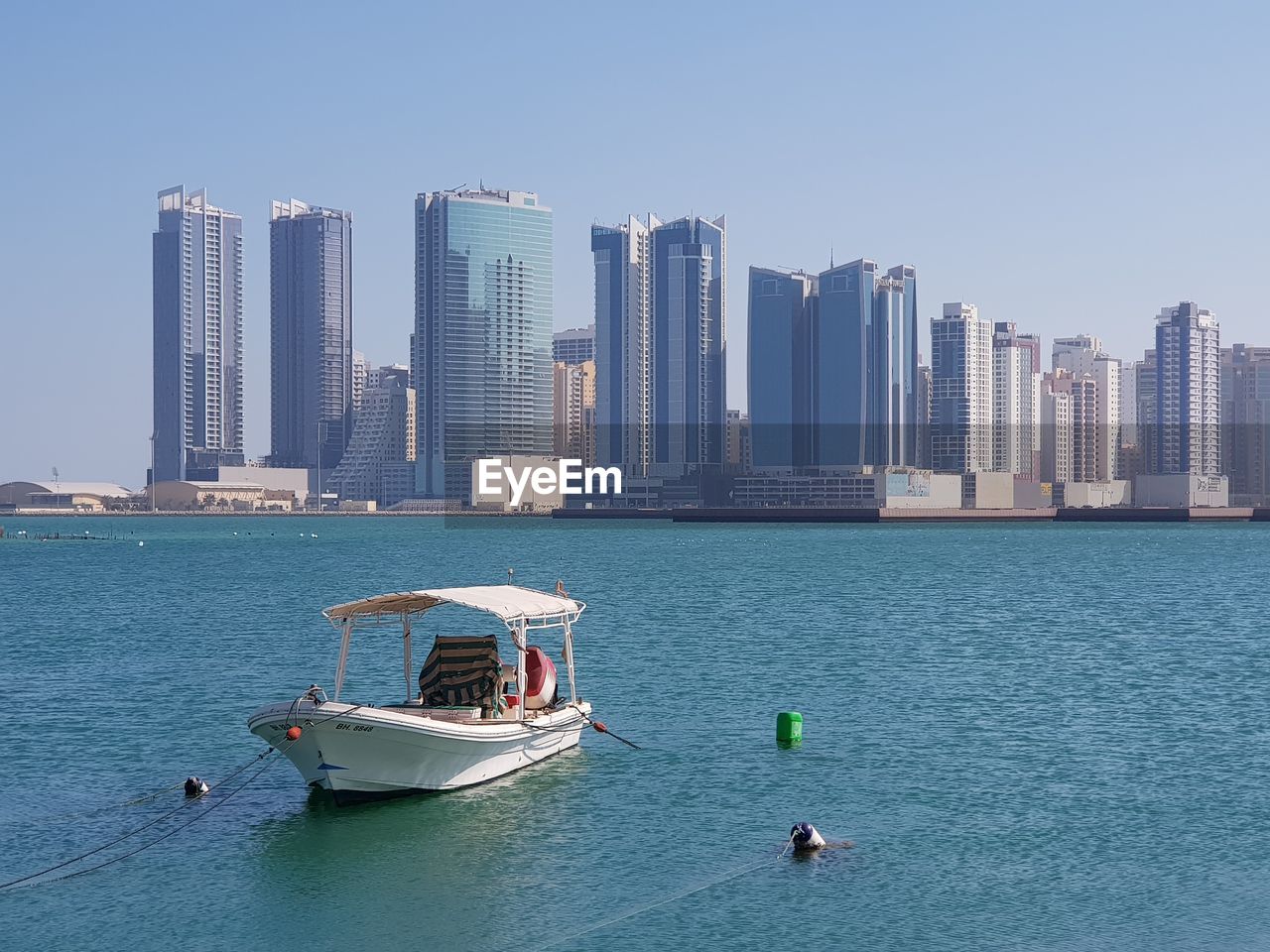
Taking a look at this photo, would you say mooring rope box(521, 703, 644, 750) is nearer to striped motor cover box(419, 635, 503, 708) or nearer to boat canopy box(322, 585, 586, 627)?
striped motor cover box(419, 635, 503, 708)

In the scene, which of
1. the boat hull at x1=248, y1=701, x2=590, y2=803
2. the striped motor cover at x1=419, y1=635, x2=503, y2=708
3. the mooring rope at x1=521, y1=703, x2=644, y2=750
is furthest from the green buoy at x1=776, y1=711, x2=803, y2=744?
the boat hull at x1=248, y1=701, x2=590, y2=803

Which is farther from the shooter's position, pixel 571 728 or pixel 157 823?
pixel 571 728

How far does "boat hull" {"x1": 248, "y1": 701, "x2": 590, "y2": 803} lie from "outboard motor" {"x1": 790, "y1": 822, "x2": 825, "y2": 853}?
263 inches

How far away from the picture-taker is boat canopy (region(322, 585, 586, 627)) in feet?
96.8

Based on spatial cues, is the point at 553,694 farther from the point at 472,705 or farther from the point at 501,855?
the point at 501,855

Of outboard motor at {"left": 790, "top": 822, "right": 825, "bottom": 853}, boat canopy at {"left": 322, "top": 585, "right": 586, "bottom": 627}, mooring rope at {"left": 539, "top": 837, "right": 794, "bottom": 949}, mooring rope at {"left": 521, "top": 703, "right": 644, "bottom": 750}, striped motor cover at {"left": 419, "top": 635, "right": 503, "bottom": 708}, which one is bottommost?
mooring rope at {"left": 539, "top": 837, "right": 794, "bottom": 949}

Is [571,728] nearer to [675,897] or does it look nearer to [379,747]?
[379,747]

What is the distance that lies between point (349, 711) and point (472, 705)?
424 cm

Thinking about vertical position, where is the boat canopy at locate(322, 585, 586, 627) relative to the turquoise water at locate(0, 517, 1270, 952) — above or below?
above

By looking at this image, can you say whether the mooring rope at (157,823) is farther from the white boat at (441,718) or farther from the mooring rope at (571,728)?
the mooring rope at (571,728)

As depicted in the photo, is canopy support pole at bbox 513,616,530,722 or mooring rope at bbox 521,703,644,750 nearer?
canopy support pole at bbox 513,616,530,722

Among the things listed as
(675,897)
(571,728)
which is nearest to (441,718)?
(571,728)

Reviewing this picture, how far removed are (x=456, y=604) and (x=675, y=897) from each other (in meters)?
9.79

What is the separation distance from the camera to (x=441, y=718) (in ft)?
93.7
